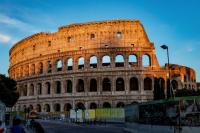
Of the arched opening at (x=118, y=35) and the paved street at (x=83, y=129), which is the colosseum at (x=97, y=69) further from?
the paved street at (x=83, y=129)

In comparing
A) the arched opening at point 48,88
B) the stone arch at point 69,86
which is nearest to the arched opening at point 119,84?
the stone arch at point 69,86

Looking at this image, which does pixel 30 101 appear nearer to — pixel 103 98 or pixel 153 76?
pixel 103 98

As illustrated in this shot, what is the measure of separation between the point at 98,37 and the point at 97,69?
6.35 meters

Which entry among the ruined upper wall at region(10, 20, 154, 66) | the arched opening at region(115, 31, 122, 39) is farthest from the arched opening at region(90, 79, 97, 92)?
the arched opening at region(115, 31, 122, 39)

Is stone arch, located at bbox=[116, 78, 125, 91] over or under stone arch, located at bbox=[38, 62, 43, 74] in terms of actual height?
under

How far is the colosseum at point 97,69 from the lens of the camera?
64125mm

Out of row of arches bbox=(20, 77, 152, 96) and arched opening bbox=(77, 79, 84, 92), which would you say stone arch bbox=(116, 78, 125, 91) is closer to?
row of arches bbox=(20, 77, 152, 96)

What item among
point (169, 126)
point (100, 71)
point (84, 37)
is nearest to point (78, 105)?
point (100, 71)

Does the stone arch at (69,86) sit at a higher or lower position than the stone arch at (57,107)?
higher

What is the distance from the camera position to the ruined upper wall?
66188 mm

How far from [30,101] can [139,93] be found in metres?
24.2

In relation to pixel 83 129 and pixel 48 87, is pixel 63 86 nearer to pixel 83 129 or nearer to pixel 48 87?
pixel 48 87

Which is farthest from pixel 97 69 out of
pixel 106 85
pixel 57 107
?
pixel 57 107

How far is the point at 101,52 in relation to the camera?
65.6 metres
